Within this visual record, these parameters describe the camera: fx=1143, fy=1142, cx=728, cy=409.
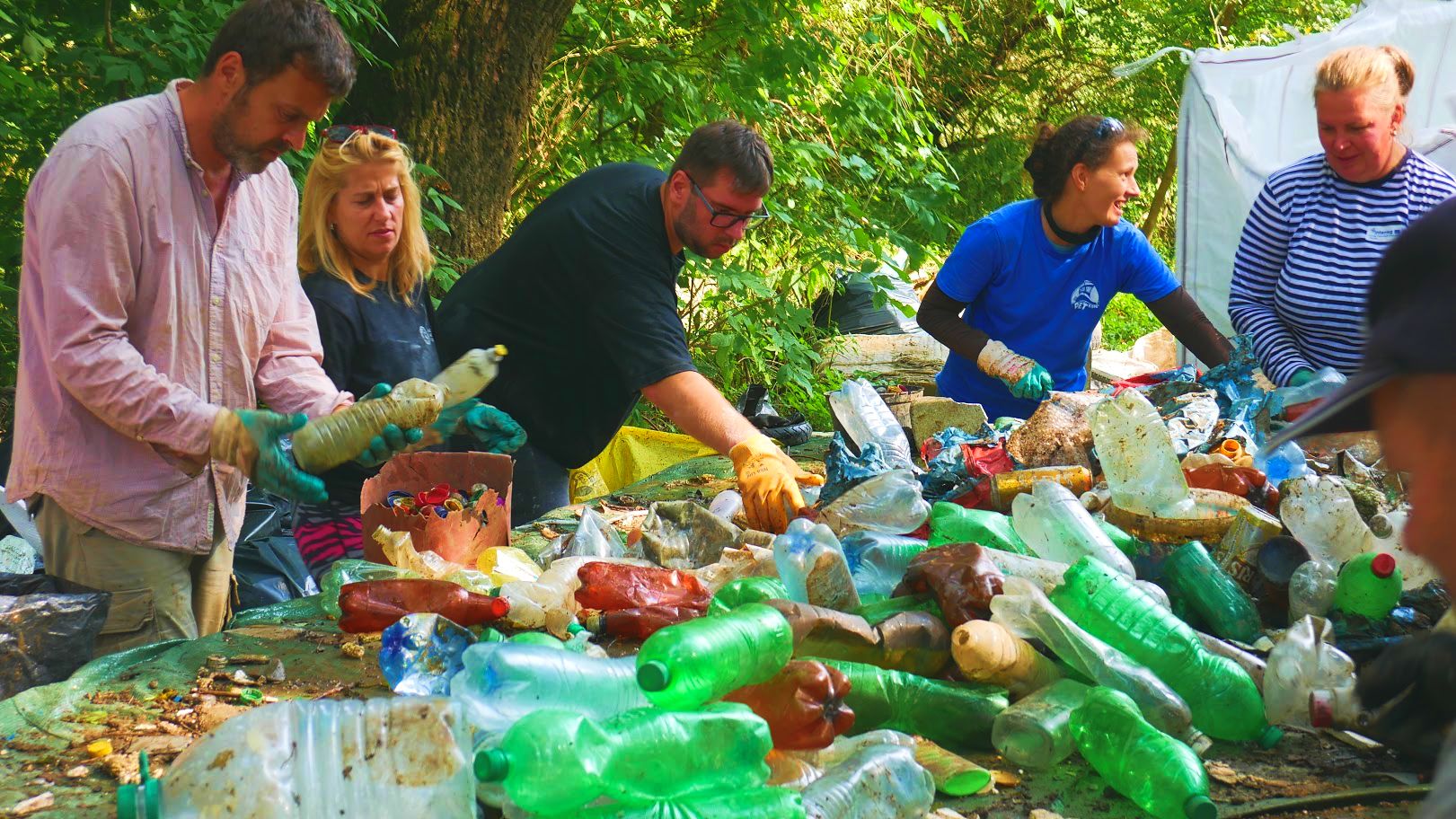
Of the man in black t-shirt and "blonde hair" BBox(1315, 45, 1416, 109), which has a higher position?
"blonde hair" BBox(1315, 45, 1416, 109)

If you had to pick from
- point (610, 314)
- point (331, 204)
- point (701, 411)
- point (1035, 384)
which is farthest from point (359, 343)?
point (1035, 384)

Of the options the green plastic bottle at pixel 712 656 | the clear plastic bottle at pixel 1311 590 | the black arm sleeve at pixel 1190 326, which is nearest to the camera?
the green plastic bottle at pixel 712 656

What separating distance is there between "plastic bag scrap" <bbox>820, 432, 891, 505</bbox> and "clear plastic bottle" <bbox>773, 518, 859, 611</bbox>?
71 cm

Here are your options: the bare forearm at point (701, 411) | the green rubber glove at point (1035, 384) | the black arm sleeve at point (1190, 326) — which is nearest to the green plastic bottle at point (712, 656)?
the bare forearm at point (701, 411)

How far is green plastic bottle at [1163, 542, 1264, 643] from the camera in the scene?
2.14m

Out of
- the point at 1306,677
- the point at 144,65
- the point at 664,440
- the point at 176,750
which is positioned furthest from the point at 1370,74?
the point at 144,65

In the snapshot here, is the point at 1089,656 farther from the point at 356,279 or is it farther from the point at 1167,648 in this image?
the point at 356,279

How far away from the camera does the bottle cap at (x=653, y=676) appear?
144cm

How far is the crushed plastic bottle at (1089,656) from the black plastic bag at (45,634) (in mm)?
1624

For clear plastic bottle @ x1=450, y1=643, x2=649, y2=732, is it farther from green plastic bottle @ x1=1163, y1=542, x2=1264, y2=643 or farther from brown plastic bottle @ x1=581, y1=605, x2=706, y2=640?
green plastic bottle @ x1=1163, y1=542, x2=1264, y2=643

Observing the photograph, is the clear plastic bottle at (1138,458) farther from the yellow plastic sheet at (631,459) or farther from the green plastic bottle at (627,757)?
the yellow plastic sheet at (631,459)

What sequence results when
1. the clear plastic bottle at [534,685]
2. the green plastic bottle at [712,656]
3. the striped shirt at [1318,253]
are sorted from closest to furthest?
the green plastic bottle at [712,656] → the clear plastic bottle at [534,685] → the striped shirt at [1318,253]

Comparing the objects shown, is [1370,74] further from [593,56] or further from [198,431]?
[593,56]

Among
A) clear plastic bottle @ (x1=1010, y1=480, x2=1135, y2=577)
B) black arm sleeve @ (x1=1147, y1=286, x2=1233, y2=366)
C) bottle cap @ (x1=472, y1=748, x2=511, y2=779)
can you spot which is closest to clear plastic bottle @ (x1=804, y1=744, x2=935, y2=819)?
bottle cap @ (x1=472, y1=748, x2=511, y2=779)
